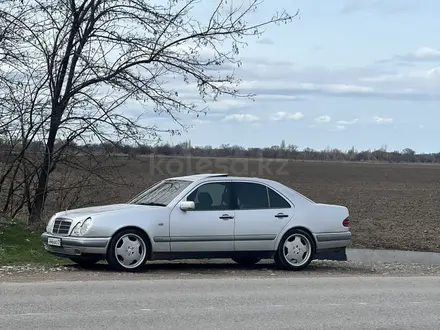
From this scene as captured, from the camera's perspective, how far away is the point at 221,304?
849 cm

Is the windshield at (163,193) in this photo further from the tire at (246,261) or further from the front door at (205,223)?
the tire at (246,261)

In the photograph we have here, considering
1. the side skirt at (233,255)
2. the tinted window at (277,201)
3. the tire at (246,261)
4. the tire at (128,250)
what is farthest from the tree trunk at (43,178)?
the tinted window at (277,201)

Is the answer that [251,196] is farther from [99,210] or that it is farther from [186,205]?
[99,210]

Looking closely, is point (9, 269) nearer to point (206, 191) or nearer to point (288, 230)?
point (206, 191)

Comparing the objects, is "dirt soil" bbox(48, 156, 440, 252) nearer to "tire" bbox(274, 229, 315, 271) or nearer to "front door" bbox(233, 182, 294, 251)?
Result: "front door" bbox(233, 182, 294, 251)

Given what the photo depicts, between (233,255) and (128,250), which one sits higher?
(128,250)

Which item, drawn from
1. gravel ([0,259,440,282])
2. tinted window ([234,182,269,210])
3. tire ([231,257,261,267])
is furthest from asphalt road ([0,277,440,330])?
tire ([231,257,261,267])

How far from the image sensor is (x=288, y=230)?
12.1 m

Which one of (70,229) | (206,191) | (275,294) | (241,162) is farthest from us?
(241,162)

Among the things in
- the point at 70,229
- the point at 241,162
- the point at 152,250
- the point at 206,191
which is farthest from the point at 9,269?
the point at 241,162

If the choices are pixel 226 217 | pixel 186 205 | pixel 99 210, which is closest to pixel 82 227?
pixel 99 210

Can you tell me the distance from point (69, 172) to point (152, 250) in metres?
5.60

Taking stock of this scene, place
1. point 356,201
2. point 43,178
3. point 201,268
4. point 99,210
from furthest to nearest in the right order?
1. point 356,201
2. point 43,178
3. point 201,268
4. point 99,210

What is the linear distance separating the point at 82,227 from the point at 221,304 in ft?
10.9
